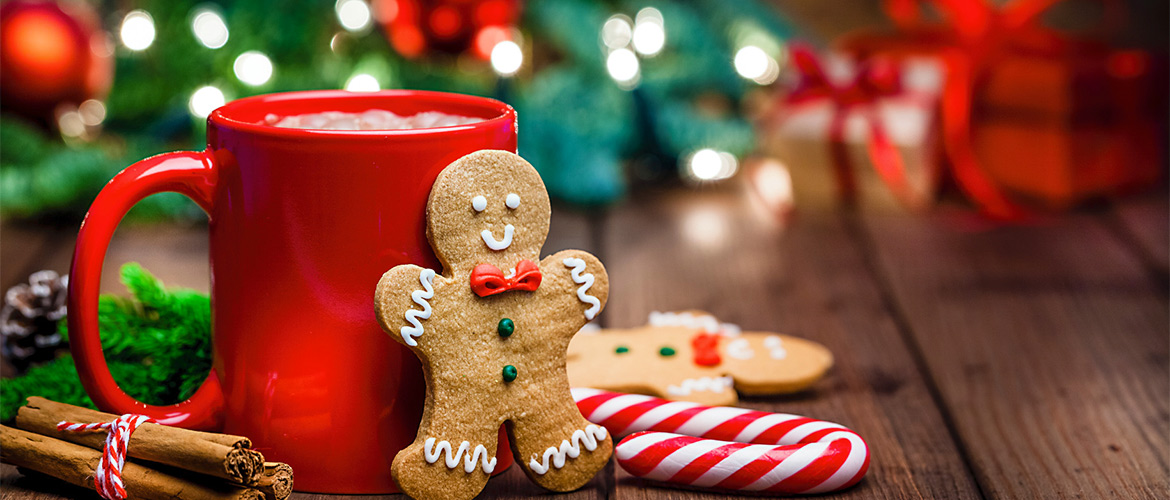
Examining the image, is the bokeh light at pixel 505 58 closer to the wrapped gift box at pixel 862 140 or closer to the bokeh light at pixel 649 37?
the bokeh light at pixel 649 37

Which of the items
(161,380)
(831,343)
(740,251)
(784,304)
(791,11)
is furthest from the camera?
(791,11)

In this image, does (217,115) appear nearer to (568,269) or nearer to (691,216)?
(568,269)

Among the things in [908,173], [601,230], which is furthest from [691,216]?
[908,173]

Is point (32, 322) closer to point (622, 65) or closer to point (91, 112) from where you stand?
point (622, 65)

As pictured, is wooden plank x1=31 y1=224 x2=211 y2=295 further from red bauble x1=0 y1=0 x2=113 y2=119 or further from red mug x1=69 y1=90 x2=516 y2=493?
red mug x1=69 y1=90 x2=516 y2=493

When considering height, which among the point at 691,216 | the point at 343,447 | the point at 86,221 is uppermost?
the point at 86,221

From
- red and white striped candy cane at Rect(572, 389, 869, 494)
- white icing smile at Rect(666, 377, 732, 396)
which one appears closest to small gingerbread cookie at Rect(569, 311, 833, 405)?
white icing smile at Rect(666, 377, 732, 396)
